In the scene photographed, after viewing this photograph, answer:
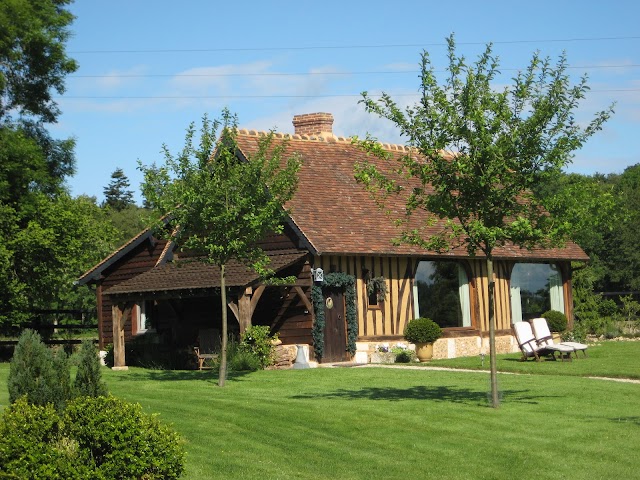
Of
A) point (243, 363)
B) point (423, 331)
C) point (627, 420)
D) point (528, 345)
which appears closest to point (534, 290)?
point (423, 331)

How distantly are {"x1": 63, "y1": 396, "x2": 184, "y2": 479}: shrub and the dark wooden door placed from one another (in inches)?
622

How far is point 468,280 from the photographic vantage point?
29.0 meters

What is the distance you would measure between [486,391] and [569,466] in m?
5.84

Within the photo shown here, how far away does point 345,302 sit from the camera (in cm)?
2577

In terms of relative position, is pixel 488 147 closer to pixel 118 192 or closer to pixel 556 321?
pixel 556 321

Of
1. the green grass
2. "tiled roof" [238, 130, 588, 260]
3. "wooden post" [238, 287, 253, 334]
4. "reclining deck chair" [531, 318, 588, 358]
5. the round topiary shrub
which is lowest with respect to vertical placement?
the green grass

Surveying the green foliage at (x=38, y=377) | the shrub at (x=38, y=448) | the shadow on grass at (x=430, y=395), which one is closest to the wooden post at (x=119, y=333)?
the shadow on grass at (x=430, y=395)

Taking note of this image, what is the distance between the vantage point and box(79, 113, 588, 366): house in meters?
25.0

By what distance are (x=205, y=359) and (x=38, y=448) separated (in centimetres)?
1627

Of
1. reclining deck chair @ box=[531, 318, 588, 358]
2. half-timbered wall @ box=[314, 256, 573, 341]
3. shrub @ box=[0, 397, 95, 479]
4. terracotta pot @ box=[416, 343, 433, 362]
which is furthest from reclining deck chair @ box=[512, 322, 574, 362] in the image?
shrub @ box=[0, 397, 95, 479]

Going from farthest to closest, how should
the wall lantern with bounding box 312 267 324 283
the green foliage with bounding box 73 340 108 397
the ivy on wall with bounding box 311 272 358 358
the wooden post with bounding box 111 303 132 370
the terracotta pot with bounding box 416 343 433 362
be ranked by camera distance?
the terracotta pot with bounding box 416 343 433 362, the wooden post with bounding box 111 303 132 370, the ivy on wall with bounding box 311 272 358 358, the wall lantern with bounding box 312 267 324 283, the green foliage with bounding box 73 340 108 397

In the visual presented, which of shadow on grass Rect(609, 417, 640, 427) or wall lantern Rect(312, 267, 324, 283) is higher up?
wall lantern Rect(312, 267, 324, 283)

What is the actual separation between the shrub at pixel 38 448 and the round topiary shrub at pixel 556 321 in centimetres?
2344

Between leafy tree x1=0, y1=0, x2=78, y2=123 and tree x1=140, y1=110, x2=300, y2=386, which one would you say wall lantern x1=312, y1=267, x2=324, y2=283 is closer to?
tree x1=140, y1=110, x2=300, y2=386
